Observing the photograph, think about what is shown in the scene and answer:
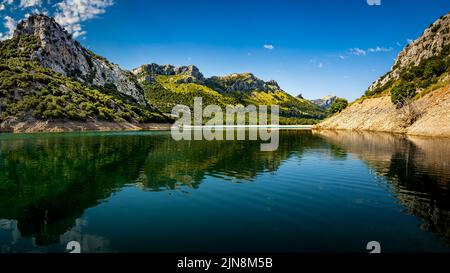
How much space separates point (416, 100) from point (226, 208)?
118529 mm

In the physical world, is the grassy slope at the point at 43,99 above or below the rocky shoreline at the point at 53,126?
above

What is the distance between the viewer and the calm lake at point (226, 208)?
1702 centimetres

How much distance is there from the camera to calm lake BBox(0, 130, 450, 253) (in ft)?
55.8

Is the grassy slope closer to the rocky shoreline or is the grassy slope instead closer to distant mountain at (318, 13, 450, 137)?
the rocky shoreline

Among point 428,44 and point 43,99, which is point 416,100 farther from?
point 43,99

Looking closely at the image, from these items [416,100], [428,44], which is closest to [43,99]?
[416,100]

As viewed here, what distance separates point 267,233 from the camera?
18.2 m

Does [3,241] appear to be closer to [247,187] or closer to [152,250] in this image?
[152,250]

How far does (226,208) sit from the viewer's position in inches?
931

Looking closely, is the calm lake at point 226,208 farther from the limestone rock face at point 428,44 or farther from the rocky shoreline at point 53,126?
the limestone rock face at point 428,44

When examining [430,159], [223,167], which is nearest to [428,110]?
[430,159]

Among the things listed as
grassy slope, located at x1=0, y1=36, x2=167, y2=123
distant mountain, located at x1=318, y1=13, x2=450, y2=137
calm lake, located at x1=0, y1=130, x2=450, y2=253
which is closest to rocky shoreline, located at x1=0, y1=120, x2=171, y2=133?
grassy slope, located at x1=0, y1=36, x2=167, y2=123

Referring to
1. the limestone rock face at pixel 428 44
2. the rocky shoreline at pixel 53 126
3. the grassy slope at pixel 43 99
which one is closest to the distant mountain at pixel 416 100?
the limestone rock face at pixel 428 44

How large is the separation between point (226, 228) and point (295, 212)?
232 inches
